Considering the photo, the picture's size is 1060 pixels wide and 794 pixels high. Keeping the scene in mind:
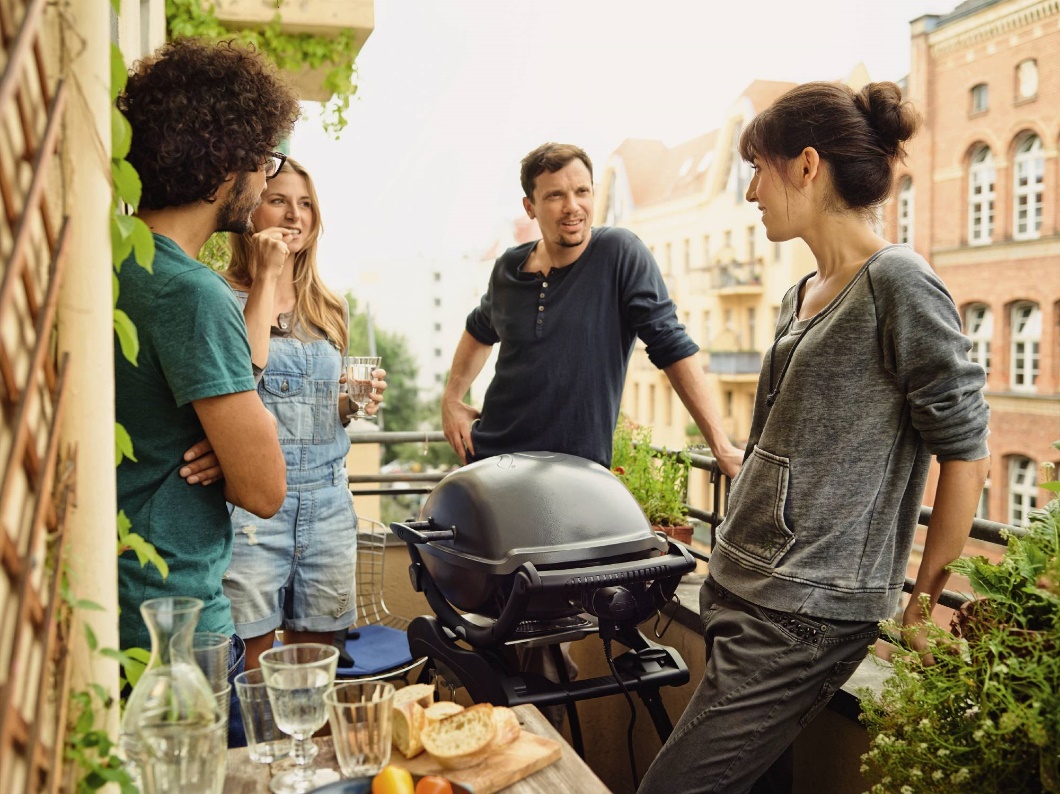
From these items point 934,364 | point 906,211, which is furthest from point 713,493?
point 906,211

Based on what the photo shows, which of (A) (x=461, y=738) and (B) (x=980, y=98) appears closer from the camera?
(A) (x=461, y=738)

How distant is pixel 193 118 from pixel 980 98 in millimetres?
23533

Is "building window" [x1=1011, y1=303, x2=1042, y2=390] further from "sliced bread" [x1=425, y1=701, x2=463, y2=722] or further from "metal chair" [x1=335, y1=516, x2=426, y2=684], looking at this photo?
"sliced bread" [x1=425, y1=701, x2=463, y2=722]

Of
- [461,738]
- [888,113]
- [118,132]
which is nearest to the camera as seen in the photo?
[118,132]

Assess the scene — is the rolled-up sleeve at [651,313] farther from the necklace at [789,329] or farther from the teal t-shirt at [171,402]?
the teal t-shirt at [171,402]

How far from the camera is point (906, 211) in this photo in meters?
23.2

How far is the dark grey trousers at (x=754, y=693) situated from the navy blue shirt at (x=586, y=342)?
0.90m

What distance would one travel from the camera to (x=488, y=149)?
43.0 m


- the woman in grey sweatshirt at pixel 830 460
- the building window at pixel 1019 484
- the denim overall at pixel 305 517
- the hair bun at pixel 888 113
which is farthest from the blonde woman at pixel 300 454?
the building window at pixel 1019 484

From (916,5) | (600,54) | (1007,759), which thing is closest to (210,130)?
(1007,759)

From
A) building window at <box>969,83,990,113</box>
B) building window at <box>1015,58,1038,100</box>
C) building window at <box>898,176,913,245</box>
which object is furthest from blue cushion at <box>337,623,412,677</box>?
building window at <box>898,176,913,245</box>

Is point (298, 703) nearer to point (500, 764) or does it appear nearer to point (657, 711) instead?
point (500, 764)

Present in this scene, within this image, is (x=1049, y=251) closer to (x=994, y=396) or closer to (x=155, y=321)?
(x=994, y=396)

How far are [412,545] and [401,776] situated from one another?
0.78 m
